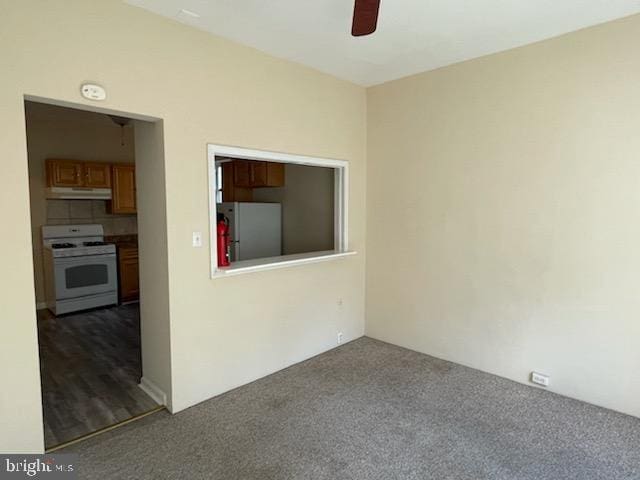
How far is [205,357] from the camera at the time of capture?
2.91 meters

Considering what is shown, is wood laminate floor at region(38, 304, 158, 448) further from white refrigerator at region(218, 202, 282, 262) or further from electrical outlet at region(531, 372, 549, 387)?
electrical outlet at region(531, 372, 549, 387)

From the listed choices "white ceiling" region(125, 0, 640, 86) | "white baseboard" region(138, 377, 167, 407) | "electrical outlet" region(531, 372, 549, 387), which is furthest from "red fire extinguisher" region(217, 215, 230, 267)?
"electrical outlet" region(531, 372, 549, 387)

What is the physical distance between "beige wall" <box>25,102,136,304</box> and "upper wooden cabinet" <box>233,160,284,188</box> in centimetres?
217

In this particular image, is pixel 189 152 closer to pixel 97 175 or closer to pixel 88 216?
pixel 97 175

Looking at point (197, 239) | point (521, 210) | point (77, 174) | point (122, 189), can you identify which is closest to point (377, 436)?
point (197, 239)

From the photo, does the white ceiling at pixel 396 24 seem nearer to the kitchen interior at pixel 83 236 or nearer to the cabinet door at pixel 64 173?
the kitchen interior at pixel 83 236

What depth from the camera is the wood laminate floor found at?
2.66 m

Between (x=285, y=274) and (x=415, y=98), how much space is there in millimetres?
2127

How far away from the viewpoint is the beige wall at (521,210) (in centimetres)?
269

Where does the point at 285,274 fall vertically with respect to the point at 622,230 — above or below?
below

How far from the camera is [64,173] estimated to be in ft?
17.6

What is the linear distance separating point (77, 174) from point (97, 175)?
26 centimetres

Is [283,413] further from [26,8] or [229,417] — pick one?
[26,8]

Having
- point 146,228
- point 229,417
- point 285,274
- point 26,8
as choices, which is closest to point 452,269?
point 285,274
